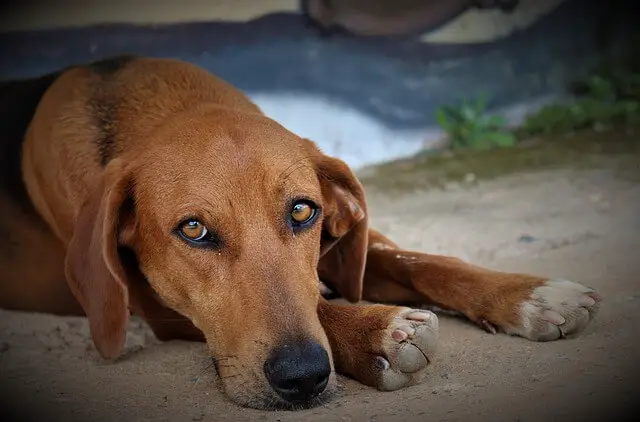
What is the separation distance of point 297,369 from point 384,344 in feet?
1.50

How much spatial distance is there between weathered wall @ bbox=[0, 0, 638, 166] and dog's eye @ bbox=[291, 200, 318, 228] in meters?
3.96

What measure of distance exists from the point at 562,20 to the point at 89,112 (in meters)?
5.99

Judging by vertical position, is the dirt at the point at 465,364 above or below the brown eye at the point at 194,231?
below

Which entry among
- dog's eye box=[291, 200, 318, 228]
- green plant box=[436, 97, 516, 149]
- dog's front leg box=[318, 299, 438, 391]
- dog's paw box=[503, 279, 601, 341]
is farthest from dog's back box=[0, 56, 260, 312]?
green plant box=[436, 97, 516, 149]

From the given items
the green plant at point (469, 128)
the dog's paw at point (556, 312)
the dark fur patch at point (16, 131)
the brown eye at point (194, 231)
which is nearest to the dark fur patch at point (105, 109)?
the dark fur patch at point (16, 131)

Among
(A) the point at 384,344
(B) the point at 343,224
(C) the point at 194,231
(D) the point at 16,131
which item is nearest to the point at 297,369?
(A) the point at 384,344

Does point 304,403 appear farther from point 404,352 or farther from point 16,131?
point 16,131

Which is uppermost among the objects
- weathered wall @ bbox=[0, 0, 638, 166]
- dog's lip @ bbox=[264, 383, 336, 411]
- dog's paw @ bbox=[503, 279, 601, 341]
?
dog's paw @ bbox=[503, 279, 601, 341]

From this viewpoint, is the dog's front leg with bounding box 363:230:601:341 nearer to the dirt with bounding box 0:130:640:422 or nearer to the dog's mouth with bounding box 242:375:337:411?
the dirt with bounding box 0:130:640:422

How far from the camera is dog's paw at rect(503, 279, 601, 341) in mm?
3373

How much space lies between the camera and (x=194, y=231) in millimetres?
3162

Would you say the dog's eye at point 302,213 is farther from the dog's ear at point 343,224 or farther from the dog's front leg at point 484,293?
the dog's front leg at point 484,293

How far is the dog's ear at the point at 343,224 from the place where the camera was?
3.71 m

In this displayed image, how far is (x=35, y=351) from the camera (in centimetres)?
395
